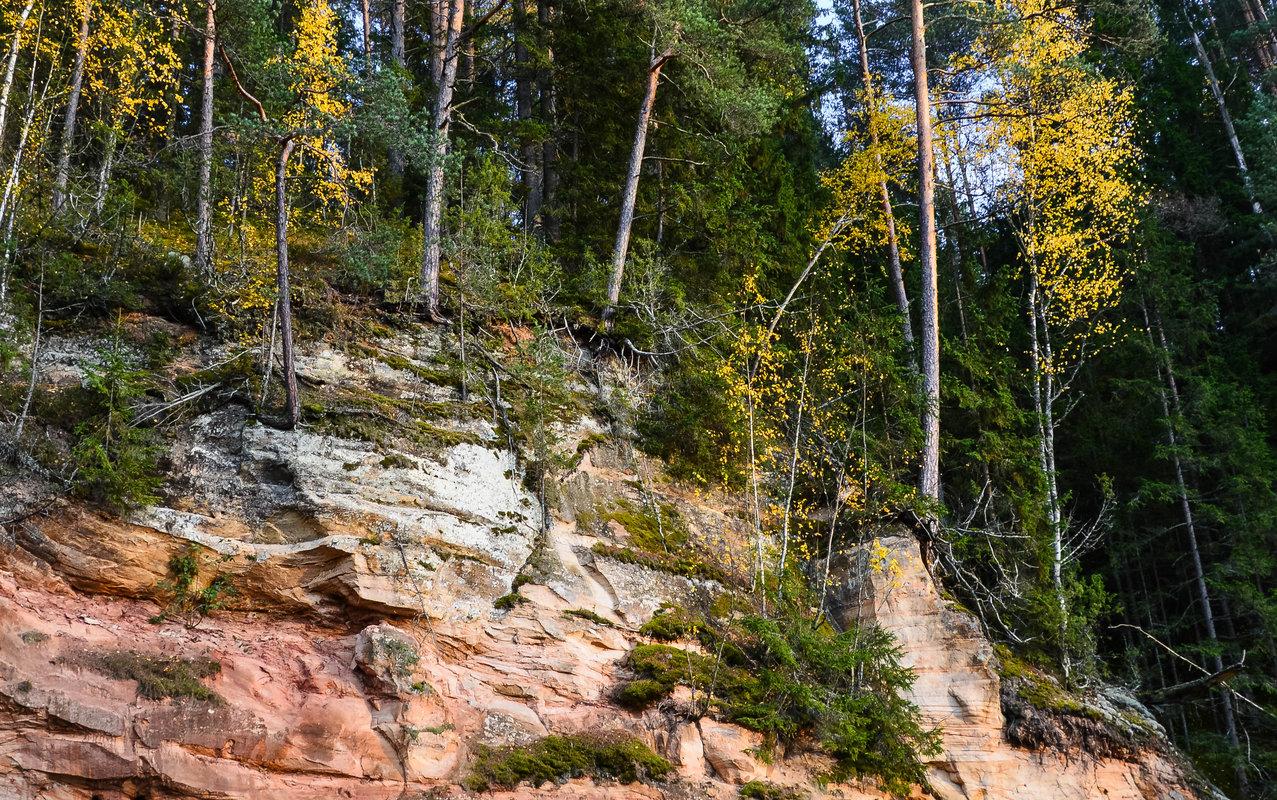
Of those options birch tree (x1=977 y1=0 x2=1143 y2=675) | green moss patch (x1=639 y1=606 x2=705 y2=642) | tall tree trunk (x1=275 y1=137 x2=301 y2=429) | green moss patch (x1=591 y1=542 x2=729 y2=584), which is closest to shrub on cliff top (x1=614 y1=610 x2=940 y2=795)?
green moss patch (x1=639 y1=606 x2=705 y2=642)

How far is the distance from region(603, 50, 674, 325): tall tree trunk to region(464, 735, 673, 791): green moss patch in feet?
24.9

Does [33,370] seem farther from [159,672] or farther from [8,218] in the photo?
[159,672]

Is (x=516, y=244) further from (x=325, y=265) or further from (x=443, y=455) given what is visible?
(x=443, y=455)

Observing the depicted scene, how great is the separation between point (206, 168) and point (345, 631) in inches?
315

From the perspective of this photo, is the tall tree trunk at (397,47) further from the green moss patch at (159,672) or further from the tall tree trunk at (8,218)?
the green moss patch at (159,672)

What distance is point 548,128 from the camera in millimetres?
16938

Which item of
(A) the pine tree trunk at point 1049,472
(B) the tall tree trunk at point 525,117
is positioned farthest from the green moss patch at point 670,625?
(B) the tall tree trunk at point 525,117

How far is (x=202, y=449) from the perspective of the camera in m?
9.52

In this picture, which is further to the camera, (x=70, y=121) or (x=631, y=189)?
(x=631, y=189)

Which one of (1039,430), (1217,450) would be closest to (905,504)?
(1039,430)

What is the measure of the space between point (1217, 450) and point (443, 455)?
15.9 meters

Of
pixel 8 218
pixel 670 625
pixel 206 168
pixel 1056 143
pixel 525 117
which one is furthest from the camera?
pixel 525 117

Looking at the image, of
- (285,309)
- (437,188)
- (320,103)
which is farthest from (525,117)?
(285,309)

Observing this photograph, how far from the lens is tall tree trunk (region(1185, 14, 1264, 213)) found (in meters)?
22.8
